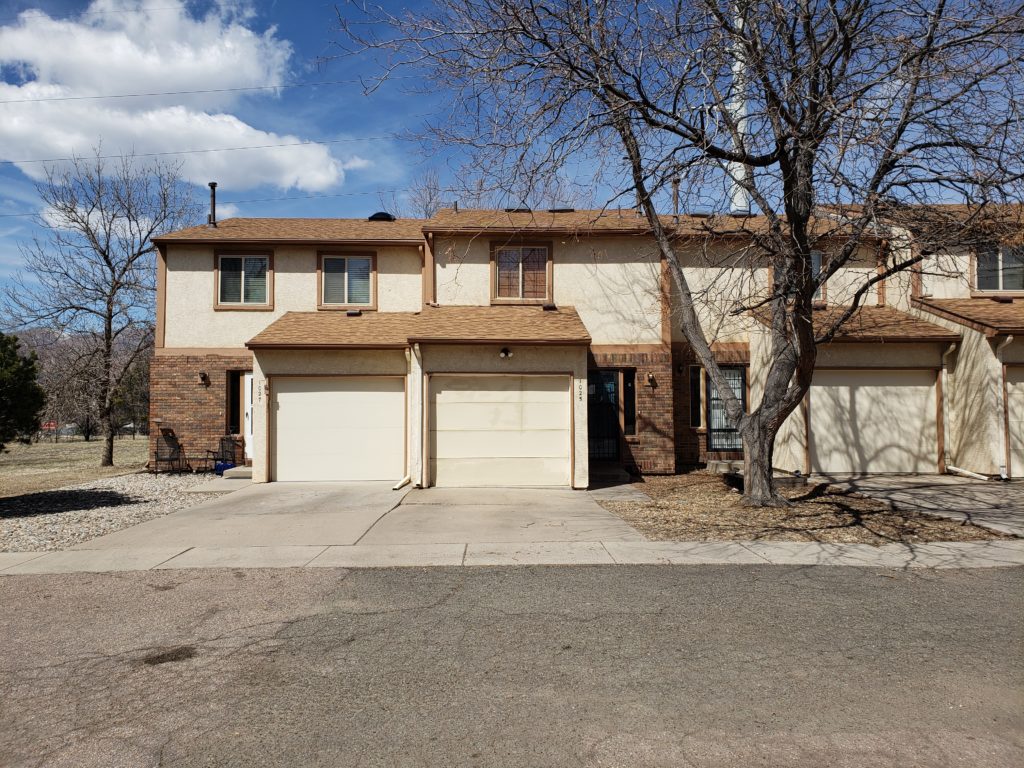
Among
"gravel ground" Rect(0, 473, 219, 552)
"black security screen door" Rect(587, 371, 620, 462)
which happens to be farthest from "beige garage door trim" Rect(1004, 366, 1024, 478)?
"gravel ground" Rect(0, 473, 219, 552)

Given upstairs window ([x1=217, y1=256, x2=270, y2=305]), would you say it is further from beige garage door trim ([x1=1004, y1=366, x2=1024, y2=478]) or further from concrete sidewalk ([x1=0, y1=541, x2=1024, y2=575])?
beige garage door trim ([x1=1004, y1=366, x2=1024, y2=478])

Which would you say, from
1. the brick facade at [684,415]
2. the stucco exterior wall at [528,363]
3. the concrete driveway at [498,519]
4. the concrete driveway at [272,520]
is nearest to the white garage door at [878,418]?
the brick facade at [684,415]

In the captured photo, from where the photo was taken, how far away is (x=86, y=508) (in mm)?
11781

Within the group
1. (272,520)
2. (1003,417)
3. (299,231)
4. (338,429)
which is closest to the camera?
(272,520)

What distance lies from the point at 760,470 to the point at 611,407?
513 centimetres

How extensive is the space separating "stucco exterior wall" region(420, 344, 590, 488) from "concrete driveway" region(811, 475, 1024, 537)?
5.38 m

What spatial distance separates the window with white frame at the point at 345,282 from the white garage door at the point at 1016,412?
14.4 metres

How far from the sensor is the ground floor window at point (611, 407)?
51.4 ft

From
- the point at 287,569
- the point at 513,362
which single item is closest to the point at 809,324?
the point at 513,362

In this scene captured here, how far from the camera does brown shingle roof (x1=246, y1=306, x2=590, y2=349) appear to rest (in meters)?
13.2

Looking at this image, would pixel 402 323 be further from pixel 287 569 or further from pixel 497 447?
pixel 287 569

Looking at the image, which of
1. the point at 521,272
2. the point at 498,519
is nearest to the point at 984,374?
the point at 521,272

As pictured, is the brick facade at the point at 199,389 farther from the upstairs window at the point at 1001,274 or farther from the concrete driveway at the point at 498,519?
the upstairs window at the point at 1001,274

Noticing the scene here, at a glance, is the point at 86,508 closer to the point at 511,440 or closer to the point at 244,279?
the point at 244,279
